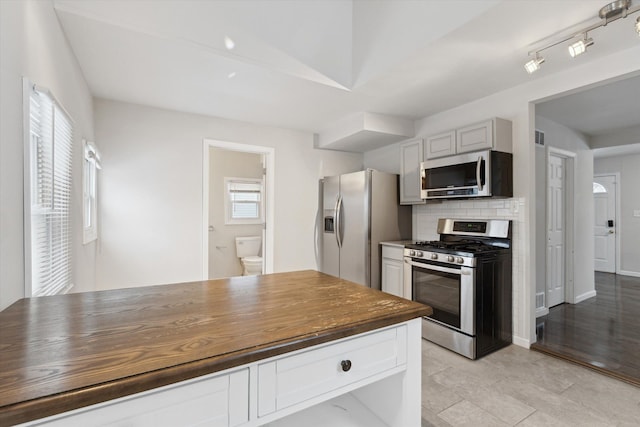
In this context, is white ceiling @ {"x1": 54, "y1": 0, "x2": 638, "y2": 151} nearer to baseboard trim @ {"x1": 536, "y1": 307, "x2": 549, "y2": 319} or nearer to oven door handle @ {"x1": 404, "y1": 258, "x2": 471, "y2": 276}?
oven door handle @ {"x1": 404, "y1": 258, "x2": 471, "y2": 276}

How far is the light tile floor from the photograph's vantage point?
6.08 feet

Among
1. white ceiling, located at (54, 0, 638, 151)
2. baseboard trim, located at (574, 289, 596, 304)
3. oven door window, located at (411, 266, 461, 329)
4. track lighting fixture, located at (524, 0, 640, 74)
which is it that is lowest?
baseboard trim, located at (574, 289, 596, 304)

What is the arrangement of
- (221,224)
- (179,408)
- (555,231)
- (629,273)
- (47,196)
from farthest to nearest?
(629,273), (221,224), (555,231), (47,196), (179,408)

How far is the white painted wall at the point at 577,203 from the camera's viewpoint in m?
3.71

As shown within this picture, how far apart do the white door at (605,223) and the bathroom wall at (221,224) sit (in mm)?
6945

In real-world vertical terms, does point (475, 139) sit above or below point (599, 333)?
above

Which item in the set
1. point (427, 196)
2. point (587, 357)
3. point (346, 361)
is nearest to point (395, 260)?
point (427, 196)

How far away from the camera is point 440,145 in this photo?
10.8 feet

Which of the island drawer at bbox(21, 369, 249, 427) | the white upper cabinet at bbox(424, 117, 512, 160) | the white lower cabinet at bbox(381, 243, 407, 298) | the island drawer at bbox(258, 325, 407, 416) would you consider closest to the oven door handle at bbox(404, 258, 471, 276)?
the white lower cabinet at bbox(381, 243, 407, 298)

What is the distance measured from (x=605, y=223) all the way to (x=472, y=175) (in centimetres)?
548

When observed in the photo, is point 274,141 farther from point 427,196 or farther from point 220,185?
point 427,196

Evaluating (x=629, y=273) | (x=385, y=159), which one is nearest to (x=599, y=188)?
(x=629, y=273)

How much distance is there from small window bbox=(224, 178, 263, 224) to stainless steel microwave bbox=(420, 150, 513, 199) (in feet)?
10.7

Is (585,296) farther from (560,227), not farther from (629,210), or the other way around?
(629,210)
